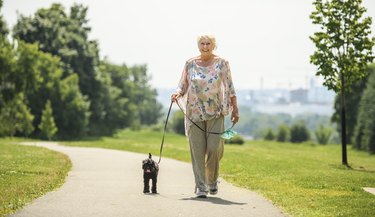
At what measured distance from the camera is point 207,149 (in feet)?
38.7

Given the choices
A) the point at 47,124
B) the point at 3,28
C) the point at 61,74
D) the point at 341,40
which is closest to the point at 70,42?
the point at 61,74

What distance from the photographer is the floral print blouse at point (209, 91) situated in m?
11.8

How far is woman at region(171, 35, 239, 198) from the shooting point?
11750mm

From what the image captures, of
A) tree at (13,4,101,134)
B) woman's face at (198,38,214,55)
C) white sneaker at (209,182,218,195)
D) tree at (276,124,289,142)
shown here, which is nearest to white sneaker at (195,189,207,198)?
white sneaker at (209,182,218,195)

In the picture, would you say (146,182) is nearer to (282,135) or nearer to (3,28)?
(3,28)

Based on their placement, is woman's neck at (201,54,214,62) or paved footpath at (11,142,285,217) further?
woman's neck at (201,54,214,62)

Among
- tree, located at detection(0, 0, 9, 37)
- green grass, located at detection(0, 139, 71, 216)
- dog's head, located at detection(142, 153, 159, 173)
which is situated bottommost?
green grass, located at detection(0, 139, 71, 216)

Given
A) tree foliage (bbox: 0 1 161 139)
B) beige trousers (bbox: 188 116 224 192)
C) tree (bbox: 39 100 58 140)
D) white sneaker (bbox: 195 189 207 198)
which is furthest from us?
tree (bbox: 39 100 58 140)

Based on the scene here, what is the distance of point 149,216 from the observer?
922 centimetres

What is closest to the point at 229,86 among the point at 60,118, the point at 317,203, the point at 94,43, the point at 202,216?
the point at 317,203

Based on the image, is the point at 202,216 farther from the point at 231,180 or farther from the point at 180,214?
the point at 231,180

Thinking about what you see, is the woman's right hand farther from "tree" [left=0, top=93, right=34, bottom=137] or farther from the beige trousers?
"tree" [left=0, top=93, right=34, bottom=137]

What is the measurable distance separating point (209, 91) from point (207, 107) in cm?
28

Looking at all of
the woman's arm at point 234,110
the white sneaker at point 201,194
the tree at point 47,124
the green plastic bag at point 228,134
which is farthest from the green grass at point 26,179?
the tree at point 47,124
